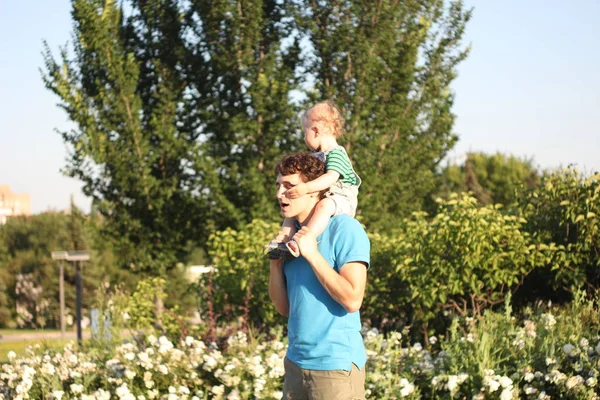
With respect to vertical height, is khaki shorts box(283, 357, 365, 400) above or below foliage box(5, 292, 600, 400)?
above

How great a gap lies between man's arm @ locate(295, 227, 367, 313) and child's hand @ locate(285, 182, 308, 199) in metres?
0.22

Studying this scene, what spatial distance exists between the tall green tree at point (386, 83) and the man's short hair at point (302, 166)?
295 inches

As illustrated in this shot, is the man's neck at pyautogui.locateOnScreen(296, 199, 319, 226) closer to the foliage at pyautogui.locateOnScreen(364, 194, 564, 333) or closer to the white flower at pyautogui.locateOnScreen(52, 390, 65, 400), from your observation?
the white flower at pyautogui.locateOnScreen(52, 390, 65, 400)

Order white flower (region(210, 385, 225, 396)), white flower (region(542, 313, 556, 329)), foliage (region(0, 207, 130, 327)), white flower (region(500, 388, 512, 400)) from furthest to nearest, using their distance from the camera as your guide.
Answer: foliage (region(0, 207, 130, 327))
white flower (region(542, 313, 556, 329))
white flower (region(210, 385, 225, 396))
white flower (region(500, 388, 512, 400))

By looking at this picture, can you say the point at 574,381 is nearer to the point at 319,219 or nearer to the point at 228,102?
the point at 319,219

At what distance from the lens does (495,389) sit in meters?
4.82

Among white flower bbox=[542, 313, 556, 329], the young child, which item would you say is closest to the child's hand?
the young child

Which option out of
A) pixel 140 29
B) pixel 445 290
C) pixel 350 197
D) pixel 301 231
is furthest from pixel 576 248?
pixel 140 29

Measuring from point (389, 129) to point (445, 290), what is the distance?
4.73 metres

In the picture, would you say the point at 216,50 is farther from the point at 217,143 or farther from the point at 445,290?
the point at 445,290

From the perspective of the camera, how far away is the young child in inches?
114

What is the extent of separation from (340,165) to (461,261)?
3.72 metres

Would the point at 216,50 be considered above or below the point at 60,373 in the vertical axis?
above

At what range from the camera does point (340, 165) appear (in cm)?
339
